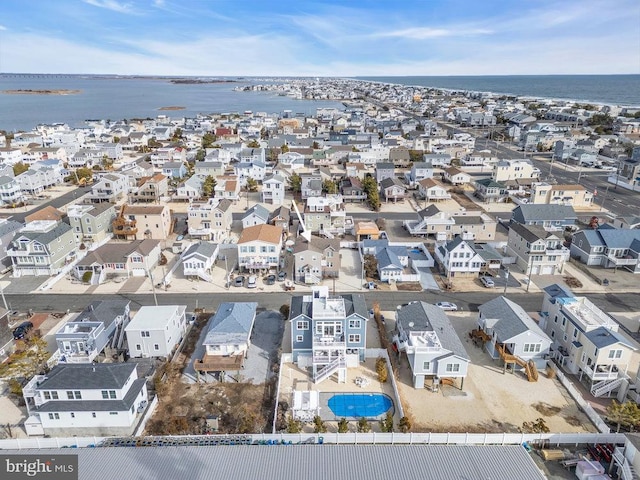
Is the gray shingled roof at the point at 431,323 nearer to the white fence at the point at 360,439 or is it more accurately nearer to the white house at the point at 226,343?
the white fence at the point at 360,439

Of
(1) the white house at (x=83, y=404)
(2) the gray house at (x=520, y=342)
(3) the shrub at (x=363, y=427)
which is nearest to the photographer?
(3) the shrub at (x=363, y=427)

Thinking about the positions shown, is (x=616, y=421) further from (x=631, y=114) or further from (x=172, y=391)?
(x=631, y=114)

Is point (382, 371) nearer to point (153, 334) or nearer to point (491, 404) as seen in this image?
point (491, 404)

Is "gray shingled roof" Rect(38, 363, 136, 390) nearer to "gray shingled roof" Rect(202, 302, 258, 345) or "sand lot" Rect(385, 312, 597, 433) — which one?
"gray shingled roof" Rect(202, 302, 258, 345)

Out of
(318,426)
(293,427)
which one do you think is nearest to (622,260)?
(318,426)

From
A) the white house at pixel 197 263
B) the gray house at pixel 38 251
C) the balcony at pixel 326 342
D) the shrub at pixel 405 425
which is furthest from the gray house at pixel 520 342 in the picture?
the gray house at pixel 38 251

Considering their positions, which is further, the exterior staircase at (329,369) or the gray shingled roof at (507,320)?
the gray shingled roof at (507,320)

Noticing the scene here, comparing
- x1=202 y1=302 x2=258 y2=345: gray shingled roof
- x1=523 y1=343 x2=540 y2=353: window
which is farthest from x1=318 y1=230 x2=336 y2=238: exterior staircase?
x1=523 y1=343 x2=540 y2=353: window
